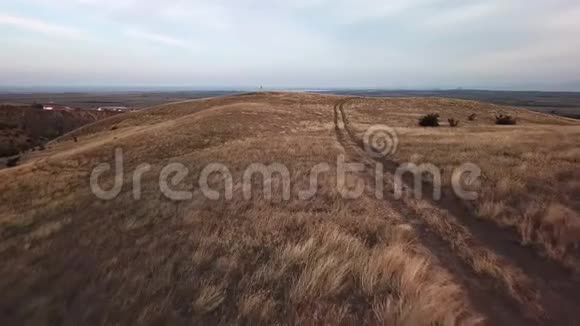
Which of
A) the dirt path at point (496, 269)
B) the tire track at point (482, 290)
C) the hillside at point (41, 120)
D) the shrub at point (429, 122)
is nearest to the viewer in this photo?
the tire track at point (482, 290)

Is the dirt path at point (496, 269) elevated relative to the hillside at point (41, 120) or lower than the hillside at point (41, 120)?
elevated

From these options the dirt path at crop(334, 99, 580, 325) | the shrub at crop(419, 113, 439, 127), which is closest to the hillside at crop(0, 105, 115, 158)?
the shrub at crop(419, 113, 439, 127)

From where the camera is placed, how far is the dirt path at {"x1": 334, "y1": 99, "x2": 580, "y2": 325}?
4.59m

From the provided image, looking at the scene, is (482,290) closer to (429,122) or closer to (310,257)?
(310,257)

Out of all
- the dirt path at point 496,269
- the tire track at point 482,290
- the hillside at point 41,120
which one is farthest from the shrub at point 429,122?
the hillside at point 41,120

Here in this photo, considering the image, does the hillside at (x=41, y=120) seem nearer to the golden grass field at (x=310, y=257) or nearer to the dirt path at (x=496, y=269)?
the golden grass field at (x=310, y=257)

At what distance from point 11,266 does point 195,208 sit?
12.4 ft

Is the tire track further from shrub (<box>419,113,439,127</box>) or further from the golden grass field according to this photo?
shrub (<box>419,113,439,127</box>)

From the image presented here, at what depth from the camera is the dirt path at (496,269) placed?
4594 millimetres

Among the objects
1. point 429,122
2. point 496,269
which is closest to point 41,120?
point 429,122

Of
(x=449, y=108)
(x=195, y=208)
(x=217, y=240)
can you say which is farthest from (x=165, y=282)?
(x=449, y=108)

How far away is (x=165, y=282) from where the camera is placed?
4.78 m

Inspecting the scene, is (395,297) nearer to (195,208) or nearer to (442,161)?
(195,208)

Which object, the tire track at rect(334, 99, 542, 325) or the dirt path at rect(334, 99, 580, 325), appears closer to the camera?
the tire track at rect(334, 99, 542, 325)
